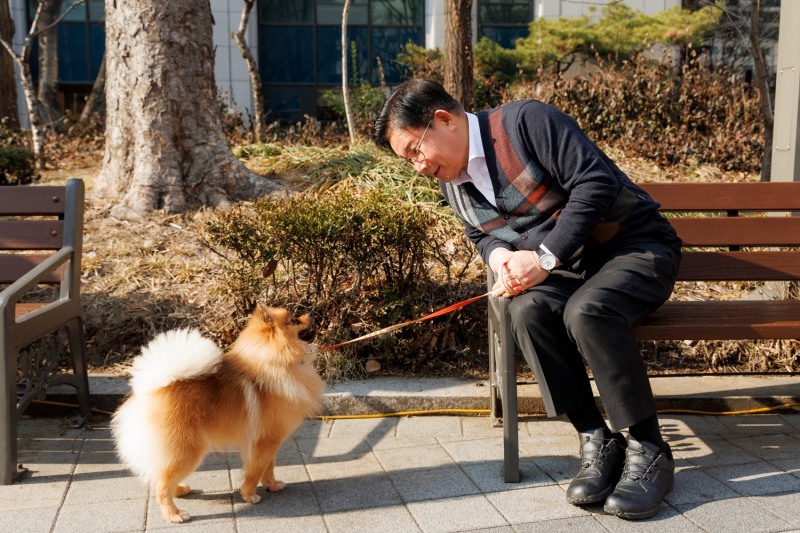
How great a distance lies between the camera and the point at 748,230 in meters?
4.26

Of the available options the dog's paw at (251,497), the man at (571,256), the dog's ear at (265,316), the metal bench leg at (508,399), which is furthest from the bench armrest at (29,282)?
the metal bench leg at (508,399)

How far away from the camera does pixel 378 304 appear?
4688 mm

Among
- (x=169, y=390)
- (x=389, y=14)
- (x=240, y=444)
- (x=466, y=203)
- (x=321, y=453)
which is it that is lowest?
(x=321, y=453)

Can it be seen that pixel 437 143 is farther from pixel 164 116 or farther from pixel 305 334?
pixel 164 116

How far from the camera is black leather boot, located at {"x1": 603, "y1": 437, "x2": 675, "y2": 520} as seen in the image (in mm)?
3045

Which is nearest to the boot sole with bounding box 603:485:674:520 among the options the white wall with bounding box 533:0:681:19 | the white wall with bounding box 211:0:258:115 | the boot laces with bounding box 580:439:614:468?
the boot laces with bounding box 580:439:614:468

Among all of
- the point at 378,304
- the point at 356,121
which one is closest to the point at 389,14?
the point at 356,121

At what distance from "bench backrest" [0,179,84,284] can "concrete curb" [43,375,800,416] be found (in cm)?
73

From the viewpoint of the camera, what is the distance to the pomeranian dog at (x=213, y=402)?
9.97 ft

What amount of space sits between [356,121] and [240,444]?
843 cm

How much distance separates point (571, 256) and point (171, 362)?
5.60 ft

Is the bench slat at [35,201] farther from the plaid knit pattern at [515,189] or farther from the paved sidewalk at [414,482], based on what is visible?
the plaid knit pattern at [515,189]

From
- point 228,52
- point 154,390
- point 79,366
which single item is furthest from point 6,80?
point 154,390

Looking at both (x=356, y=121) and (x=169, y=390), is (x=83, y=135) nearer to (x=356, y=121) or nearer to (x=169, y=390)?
(x=356, y=121)
